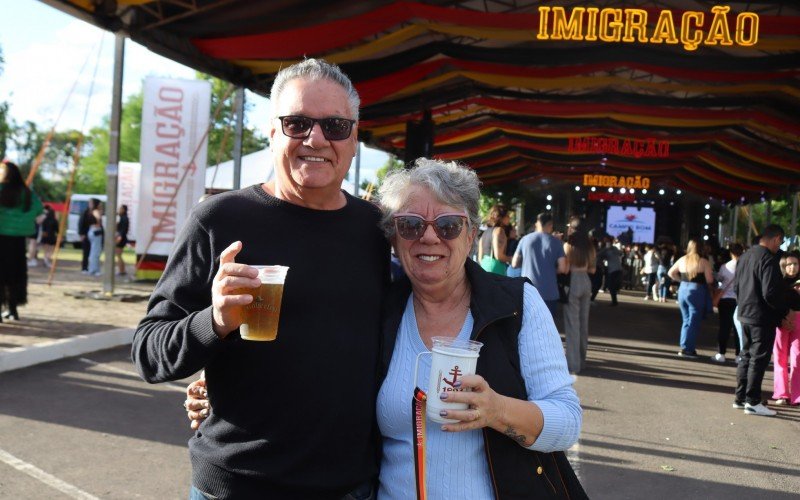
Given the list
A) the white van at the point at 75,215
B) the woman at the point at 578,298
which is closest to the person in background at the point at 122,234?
the woman at the point at 578,298

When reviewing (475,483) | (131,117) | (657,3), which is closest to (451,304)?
(475,483)

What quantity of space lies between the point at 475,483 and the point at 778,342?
7.41 m

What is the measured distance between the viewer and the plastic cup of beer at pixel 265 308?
1.81 metres

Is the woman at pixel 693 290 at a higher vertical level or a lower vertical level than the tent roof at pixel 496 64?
lower

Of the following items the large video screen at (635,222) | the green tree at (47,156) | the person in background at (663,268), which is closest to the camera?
the person in background at (663,268)

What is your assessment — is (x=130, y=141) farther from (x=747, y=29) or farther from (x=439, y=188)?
(x=439, y=188)

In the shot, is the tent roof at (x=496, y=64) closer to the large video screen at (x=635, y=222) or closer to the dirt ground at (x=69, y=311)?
the dirt ground at (x=69, y=311)

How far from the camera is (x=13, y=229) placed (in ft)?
31.0

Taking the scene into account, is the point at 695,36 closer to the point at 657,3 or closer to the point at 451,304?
the point at 657,3

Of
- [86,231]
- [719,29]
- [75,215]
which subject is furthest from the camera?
[75,215]

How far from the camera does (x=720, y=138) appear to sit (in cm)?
1941

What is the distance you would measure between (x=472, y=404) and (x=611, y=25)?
28.5 feet

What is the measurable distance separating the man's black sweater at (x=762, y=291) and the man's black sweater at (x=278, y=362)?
6.83 metres

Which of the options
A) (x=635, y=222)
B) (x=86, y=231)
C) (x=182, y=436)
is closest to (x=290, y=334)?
(x=182, y=436)
